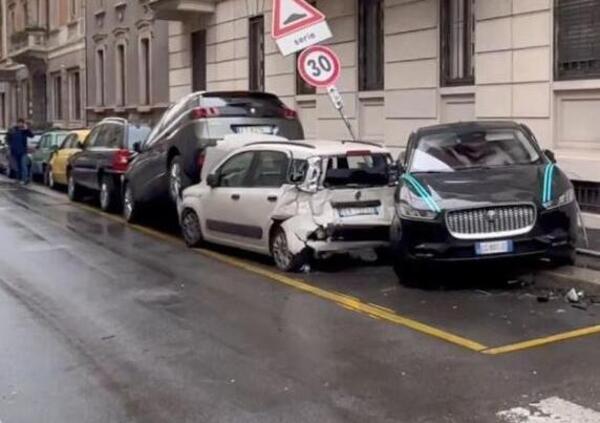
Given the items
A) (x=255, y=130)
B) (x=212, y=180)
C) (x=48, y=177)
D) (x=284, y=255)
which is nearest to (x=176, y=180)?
(x=255, y=130)

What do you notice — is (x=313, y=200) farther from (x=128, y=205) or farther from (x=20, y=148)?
(x=20, y=148)

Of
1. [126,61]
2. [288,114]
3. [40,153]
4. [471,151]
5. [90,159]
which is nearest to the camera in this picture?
[471,151]

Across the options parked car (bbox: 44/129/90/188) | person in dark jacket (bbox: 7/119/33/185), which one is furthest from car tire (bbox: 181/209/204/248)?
person in dark jacket (bbox: 7/119/33/185)

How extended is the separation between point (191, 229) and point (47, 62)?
1324 inches

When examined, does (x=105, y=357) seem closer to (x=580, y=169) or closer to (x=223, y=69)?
(x=580, y=169)

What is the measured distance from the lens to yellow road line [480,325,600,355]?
6.88 metres

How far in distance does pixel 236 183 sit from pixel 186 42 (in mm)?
15535

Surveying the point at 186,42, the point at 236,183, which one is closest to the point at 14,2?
the point at 186,42

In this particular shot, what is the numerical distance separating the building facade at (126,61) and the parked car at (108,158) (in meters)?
7.86

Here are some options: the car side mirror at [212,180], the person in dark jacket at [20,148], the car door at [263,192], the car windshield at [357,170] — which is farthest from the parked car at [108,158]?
the car windshield at [357,170]

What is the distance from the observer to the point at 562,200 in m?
9.27

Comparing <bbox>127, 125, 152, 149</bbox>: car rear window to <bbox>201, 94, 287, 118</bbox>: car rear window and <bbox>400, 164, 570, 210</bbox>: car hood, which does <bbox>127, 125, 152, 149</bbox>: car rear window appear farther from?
<bbox>400, 164, 570, 210</bbox>: car hood

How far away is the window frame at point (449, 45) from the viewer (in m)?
14.7

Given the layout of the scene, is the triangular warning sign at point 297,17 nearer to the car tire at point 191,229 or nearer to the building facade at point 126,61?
the car tire at point 191,229
